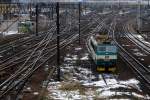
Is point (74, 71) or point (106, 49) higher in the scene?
point (106, 49)

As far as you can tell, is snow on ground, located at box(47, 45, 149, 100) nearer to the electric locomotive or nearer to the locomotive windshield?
the electric locomotive

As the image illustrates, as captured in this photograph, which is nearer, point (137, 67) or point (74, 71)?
point (74, 71)

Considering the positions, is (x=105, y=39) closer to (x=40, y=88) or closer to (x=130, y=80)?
(x=130, y=80)

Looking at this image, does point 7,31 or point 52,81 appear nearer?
point 52,81

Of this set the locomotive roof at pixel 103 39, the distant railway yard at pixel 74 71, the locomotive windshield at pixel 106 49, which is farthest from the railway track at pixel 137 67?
the locomotive roof at pixel 103 39

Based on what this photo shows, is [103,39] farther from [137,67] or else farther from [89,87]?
[89,87]

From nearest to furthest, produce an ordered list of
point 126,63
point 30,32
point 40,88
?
point 40,88, point 126,63, point 30,32

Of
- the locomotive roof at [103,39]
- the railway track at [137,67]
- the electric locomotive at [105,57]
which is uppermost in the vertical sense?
the locomotive roof at [103,39]

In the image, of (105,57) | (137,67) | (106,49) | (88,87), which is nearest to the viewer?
(88,87)

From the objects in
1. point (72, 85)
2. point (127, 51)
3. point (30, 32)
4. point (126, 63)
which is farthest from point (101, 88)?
point (30, 32)

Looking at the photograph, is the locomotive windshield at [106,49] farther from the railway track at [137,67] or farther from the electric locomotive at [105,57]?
the railway track at [137,67]

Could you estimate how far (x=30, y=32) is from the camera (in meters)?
76.2

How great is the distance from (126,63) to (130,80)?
27.1 ft

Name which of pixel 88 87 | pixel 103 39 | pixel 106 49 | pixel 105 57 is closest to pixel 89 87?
pixel 88 87
